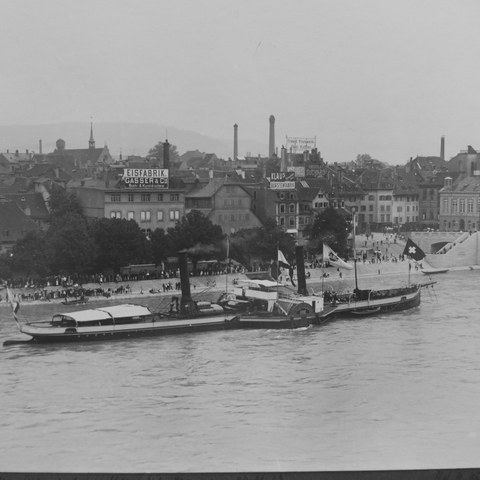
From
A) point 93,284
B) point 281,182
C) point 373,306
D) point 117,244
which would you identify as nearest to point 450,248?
point 281,182

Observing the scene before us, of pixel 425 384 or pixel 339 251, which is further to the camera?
pixel 339 251

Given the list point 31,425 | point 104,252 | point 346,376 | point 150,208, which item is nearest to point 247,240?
point 150,208

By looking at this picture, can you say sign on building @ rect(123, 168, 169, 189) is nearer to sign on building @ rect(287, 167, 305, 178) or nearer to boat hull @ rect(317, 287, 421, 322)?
boat hull @ rect(317, 287, 421, 322)

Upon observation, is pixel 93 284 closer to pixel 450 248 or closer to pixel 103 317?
pixel 103 317

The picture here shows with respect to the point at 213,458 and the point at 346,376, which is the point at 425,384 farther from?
the point at 213,458

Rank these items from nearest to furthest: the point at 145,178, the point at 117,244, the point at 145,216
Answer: the point at 117,244 → the point at 145,216 → the point at 145,178

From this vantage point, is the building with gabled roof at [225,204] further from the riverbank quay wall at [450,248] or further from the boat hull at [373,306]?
the boat hull at [373,306]
